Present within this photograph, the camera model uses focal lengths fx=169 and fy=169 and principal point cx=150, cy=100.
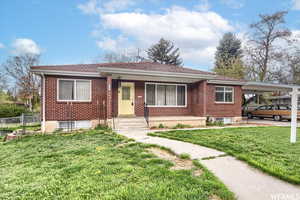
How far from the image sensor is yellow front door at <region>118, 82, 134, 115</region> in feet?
32.4

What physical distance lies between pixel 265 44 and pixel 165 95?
53.0 ft

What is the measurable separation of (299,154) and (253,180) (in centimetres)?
221

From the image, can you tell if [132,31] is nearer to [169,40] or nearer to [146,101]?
[169,40]

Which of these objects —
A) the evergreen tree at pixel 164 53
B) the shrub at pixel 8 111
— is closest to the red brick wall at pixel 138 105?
the shrub at pixel 8 111

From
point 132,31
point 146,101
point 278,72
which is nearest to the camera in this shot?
point 146,101

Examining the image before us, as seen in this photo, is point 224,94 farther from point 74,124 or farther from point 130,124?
point 74,124

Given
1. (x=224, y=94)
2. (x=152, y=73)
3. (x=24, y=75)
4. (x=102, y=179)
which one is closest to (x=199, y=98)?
(x=224, y=94)

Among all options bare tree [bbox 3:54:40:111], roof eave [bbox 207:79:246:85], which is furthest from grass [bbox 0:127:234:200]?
bare tree [bbox 3:54:40:111]

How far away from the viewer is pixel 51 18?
1427 cm

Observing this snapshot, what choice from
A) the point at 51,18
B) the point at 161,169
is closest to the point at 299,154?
the point at 161,169

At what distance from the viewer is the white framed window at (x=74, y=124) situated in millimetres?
8321

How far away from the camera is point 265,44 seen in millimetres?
19391

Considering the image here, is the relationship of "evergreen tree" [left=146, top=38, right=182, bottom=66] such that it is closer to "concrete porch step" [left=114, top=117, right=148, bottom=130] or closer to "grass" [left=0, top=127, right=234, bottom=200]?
"concrete porch step" [left=114, top=117, right=148, bottom=130]

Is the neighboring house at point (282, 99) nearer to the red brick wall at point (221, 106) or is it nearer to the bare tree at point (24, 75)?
the red brick wall at point (221, 106)
